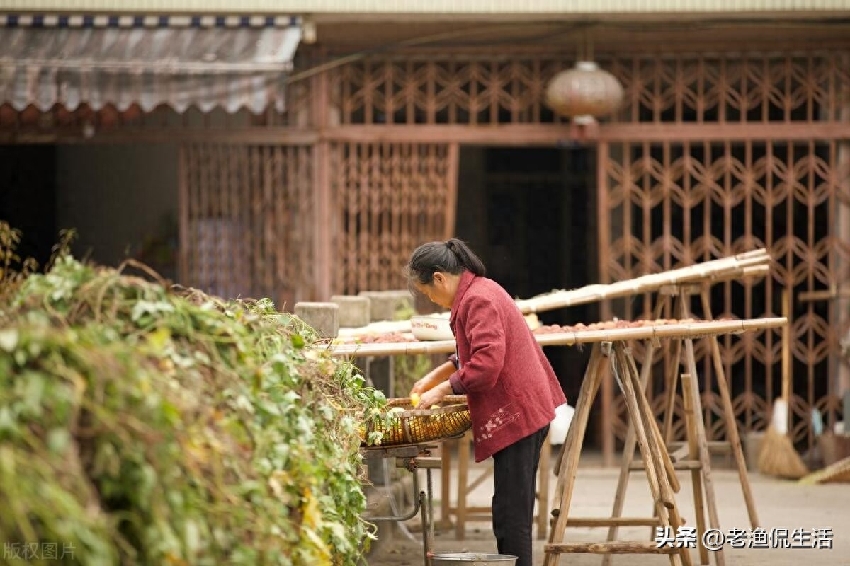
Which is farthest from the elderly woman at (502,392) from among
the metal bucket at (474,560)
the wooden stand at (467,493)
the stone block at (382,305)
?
the stone block at (382,305)

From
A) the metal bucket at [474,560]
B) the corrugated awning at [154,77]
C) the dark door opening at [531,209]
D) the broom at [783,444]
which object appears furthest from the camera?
the dark door opening at [531,209]

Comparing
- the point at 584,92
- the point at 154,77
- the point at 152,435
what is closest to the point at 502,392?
the point at 152,435

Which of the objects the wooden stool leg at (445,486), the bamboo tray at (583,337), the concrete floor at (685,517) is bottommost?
the concrete floor at (685,517)

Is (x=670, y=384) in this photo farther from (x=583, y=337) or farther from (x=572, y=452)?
(x=583, y=337)

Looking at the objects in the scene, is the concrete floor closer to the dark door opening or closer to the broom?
the broom

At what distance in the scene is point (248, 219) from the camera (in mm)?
10328

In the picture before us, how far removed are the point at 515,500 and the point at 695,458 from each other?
69.5 inches

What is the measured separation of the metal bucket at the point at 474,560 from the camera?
18.1ft

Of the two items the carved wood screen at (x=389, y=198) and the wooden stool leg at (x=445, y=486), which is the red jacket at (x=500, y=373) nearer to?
the wooden stool leg at (x=445, y=486)

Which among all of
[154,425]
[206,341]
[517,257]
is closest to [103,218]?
[517,257]

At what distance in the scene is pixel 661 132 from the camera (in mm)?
10258

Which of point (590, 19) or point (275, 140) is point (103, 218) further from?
point (590, 19)

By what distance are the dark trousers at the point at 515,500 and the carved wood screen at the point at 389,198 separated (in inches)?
182

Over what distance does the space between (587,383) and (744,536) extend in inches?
77.5
